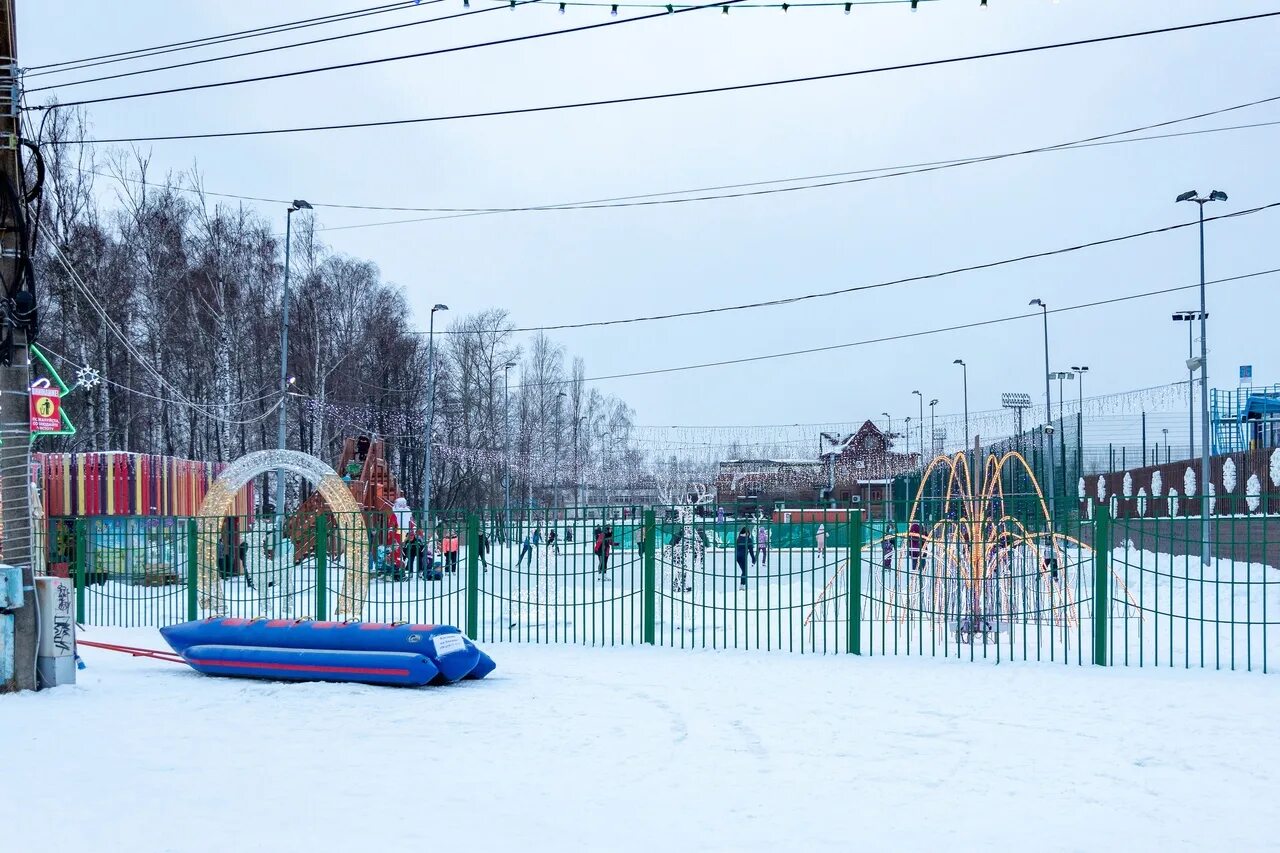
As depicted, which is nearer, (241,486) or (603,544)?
(603,544)

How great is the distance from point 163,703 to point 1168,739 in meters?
8.34

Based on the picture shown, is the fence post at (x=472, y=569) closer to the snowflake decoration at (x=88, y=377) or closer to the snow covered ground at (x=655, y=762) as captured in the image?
the snow covered ground at (x=655, y=762)

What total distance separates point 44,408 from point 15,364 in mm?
487

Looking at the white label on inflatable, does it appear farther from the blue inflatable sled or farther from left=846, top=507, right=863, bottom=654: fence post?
left=846, top=507, right=863, bottom=654: fence post

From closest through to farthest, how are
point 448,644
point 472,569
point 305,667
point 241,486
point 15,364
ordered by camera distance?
point 15,364, point 448,644, point 305,667, point 472,569, point 241,486

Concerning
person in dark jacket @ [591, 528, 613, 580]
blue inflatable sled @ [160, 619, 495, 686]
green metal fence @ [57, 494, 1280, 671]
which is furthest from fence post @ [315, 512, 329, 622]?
person in dark jacket @ [591, 528, 613, 580]

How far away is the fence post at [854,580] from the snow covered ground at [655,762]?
57.1 inches

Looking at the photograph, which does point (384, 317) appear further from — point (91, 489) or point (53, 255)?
point (91, 489)

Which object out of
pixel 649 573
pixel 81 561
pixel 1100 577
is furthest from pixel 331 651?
pixel 81 561

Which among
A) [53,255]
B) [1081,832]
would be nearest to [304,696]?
[1081,832]

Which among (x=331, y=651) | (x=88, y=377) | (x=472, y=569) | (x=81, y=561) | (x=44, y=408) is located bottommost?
(x=331, y=651)

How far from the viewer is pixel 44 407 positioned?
10625mm

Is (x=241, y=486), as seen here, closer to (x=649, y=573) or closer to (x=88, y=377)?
(x=649, y=573)

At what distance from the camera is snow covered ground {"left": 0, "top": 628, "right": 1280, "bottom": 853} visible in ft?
19.5
